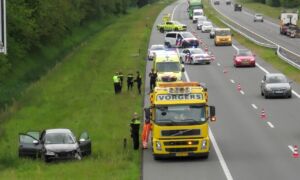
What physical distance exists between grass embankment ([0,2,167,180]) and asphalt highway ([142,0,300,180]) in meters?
1.48

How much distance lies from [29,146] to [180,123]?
6.42 m

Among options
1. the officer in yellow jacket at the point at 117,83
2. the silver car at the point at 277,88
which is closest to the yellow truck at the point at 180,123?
the silver car at the point at 277,88

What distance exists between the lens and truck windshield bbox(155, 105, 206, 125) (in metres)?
27.3

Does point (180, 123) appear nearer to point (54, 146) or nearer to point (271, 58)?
point (54, 146)

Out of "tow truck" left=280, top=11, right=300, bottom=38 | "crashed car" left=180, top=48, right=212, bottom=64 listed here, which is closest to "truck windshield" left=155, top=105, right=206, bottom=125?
"crashed car" left=180, top=48, right=212, bottom=64

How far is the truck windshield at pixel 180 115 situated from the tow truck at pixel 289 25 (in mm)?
77361

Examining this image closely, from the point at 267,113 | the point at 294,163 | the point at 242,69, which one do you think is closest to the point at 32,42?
the point at 242,69

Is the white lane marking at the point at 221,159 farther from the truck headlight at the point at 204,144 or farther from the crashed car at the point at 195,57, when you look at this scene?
the crashed car at the point at 195,57

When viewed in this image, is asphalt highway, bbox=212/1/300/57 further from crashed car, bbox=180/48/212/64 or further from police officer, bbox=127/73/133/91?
police officer, bbox=127/73/133/91

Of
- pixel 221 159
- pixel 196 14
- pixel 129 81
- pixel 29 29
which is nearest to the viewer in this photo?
pixel 221 159

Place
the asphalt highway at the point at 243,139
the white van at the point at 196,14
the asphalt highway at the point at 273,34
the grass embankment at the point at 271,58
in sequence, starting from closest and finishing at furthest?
the asphalt highway at the point at 243,139 → the grass embankment at the point at 271,58 → the asphalt highway at the point at 273,34 → the white van at the point at 196,14

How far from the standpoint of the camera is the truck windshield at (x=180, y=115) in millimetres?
27328

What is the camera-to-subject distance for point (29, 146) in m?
30.4

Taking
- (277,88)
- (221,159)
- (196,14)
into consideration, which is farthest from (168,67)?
(196,14)
